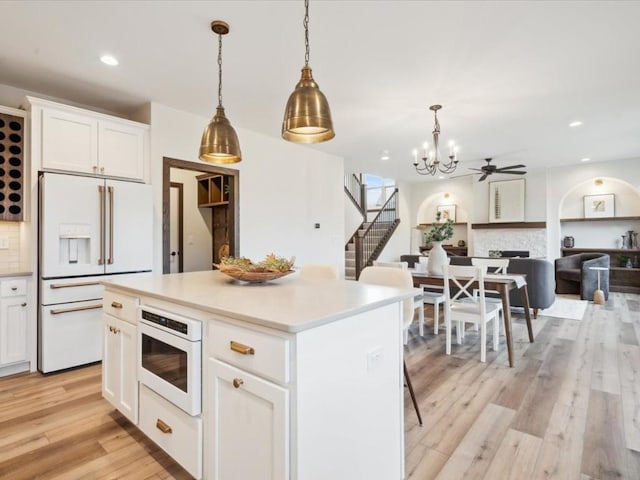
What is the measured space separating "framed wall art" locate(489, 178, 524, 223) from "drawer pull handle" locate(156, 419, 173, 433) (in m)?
8.36

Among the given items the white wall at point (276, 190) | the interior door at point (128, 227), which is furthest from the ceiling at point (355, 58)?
the interior door at point (128, 227)

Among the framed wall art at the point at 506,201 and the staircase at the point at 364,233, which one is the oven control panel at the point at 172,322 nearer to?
the staircase at the point at 364,233

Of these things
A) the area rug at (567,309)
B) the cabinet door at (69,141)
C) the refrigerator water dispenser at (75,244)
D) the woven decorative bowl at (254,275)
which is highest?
the cabinet door at (69,141)

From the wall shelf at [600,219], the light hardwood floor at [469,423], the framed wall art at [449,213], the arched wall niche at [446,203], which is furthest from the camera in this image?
the framed wall art at [449,213]

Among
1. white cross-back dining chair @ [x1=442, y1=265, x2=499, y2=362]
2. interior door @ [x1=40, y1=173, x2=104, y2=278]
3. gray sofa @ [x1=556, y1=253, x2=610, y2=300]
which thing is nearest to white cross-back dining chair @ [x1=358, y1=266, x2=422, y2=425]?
white cross-back dining chair @ [x1=442, y1=265, x2=499, y2=362]

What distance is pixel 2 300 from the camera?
2881mm

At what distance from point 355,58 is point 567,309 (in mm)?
5265

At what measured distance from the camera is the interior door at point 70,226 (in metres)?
2.92

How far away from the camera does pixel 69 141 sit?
3.12m

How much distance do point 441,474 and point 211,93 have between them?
3649 millimetres

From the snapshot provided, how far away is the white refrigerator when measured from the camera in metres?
2.96

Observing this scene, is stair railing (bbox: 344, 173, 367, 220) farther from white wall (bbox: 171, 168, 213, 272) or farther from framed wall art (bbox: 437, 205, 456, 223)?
white wall (bbox: 171, 168, 213, 272)

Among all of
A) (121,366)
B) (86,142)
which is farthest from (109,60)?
(121,366)

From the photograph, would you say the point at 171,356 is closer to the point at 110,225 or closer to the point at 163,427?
the point at 163,427
